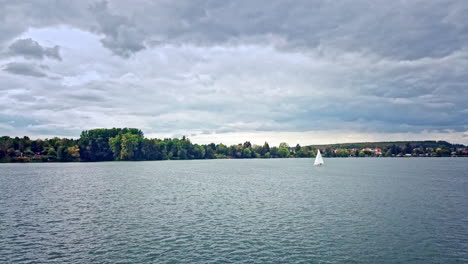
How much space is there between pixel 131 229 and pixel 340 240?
70.4 feet

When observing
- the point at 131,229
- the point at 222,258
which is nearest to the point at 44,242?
the point at 131,229

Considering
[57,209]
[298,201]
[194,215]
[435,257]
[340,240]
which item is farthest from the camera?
[298,201]

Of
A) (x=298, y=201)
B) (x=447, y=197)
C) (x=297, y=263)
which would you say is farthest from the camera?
(x=447, y=197)

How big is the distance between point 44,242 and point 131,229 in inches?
327

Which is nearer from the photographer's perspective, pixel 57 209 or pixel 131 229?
pixel 131 229

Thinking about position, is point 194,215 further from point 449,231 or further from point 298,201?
point 449,231

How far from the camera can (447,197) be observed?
62750 millimetres

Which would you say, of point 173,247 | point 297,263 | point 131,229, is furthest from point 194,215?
point 297,263

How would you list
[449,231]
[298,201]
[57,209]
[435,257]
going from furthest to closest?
[298,201] → [57,209] → [449,231] → [435,257]

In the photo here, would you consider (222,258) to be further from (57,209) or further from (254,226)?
(57,209)

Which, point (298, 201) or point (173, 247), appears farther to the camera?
point (298, 201)

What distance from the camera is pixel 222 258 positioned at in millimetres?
26891

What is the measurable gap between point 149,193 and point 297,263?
Answer: 46675mm

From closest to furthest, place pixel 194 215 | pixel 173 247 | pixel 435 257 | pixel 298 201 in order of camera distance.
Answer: pixel 435 257 → pixel 173 247 → pixel 194 215 → pixel 298 201
